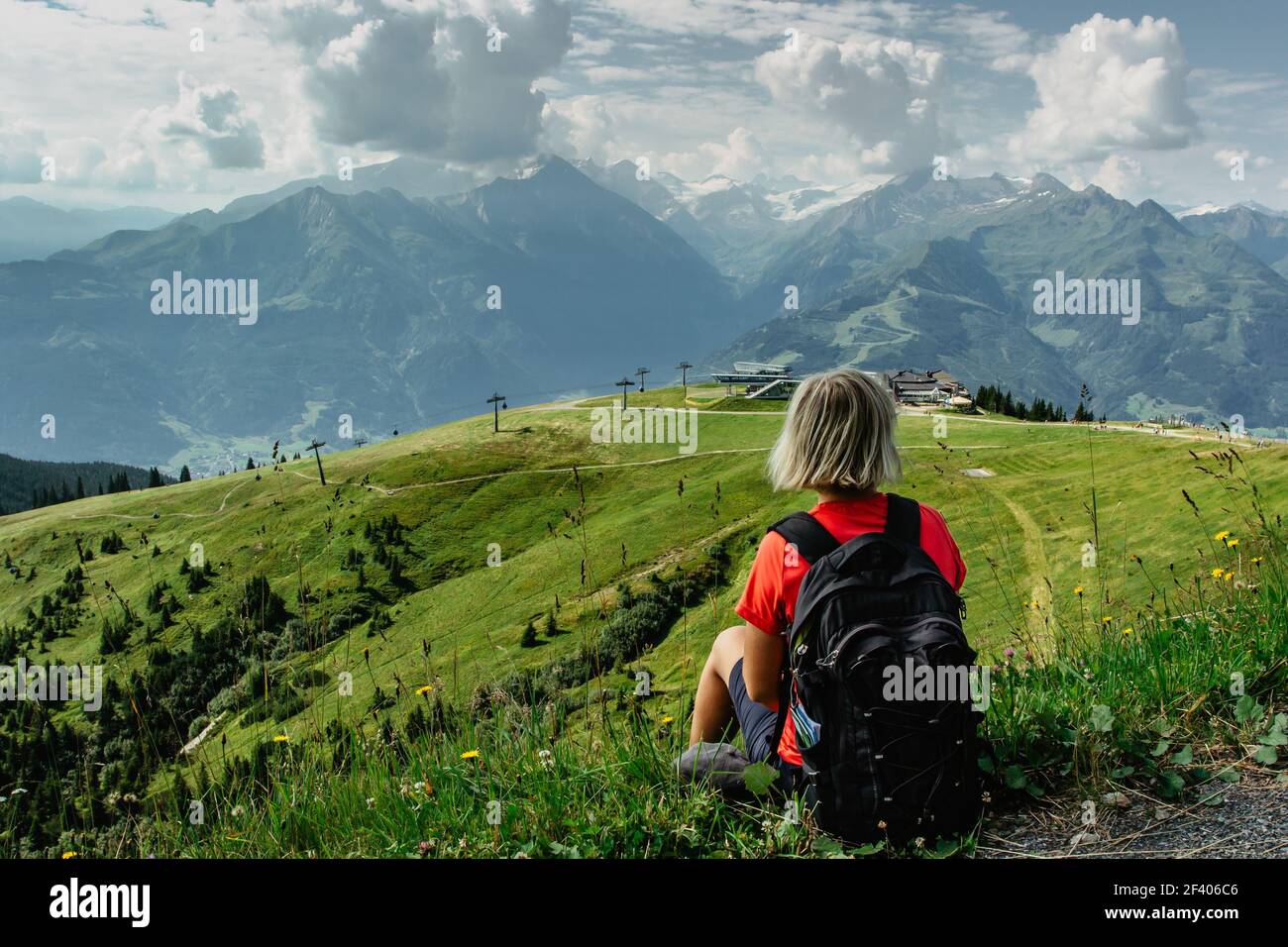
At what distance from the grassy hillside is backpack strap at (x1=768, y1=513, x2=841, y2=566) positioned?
1.13m

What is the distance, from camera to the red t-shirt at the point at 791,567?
16.9 feet

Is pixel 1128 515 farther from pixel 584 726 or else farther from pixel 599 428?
pixel 599 428

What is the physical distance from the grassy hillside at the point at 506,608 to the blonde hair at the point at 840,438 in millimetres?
1474

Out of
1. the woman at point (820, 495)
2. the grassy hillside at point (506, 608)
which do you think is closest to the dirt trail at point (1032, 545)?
the grassy hillside at point (506, 608)

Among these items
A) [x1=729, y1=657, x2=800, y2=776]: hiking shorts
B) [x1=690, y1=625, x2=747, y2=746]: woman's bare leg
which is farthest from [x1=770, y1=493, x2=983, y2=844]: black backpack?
[x1=690, y1=625, x2=747, y2=746]: woman's bare leg

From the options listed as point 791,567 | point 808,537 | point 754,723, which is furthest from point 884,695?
point 754,723

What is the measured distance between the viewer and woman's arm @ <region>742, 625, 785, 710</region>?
538 centimetres

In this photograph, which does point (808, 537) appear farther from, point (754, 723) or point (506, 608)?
point (506, 608)

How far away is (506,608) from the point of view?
8100 centimetres

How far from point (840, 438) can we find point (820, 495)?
46 cm
